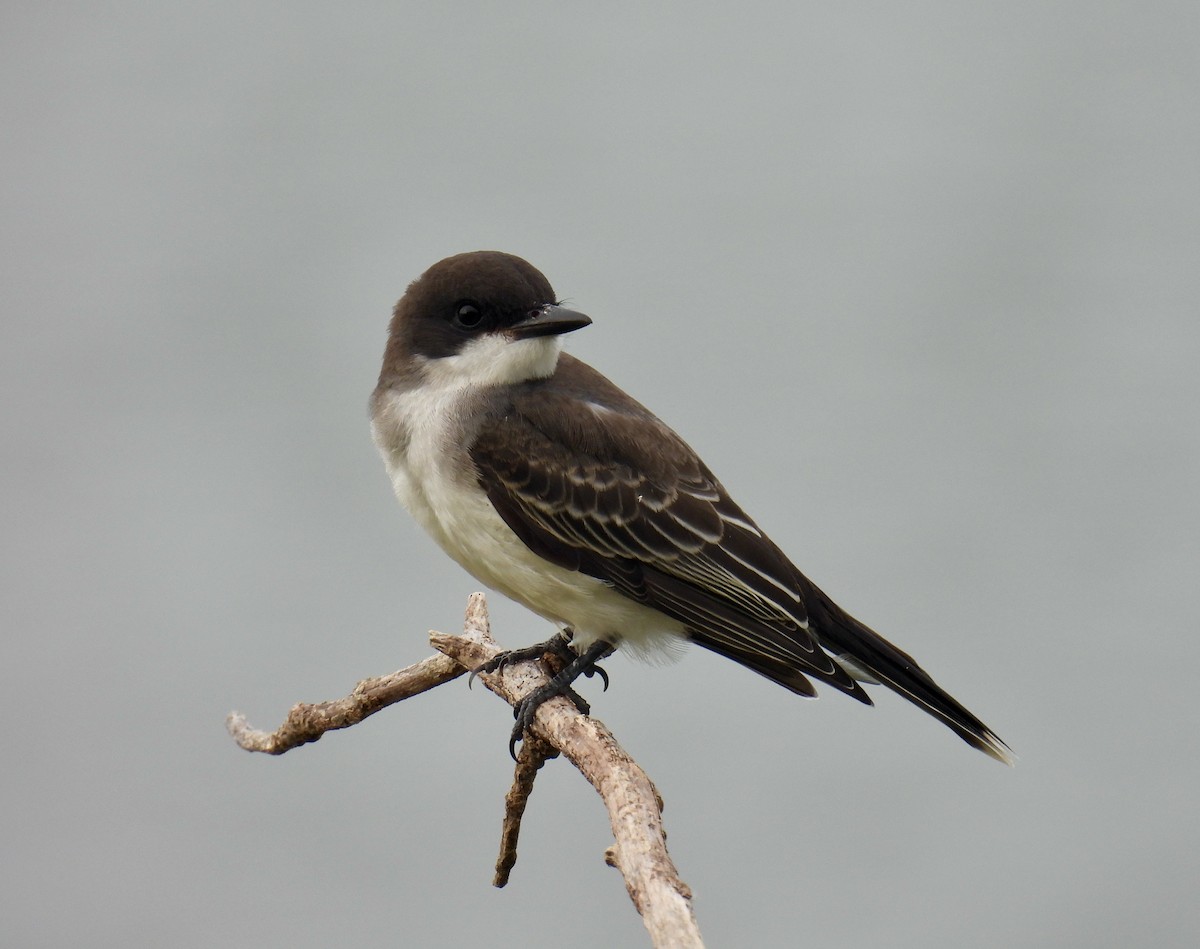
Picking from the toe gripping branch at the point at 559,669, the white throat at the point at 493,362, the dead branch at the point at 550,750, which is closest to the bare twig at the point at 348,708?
the dead branch at the point at 550,750

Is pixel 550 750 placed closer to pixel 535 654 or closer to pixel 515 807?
pixel 515 807

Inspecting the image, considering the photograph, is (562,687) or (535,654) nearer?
(562,687)

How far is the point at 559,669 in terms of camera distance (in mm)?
5477

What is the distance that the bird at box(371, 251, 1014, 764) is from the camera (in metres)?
5.22

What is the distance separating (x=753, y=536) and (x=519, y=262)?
1.36 meters

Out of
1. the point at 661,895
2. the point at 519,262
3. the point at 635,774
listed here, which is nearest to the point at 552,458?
the point at 519,262

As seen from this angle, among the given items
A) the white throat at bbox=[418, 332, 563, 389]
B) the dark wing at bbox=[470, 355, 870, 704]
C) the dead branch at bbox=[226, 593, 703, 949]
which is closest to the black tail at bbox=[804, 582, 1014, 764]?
the dark wing at bbox=[470, 355, 870, 704]

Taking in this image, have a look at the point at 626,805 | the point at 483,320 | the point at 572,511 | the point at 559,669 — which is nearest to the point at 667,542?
the point at 572,511

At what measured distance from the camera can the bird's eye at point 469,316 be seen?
5477 mm

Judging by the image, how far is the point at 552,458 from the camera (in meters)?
5.32

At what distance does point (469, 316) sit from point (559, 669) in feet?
4.54

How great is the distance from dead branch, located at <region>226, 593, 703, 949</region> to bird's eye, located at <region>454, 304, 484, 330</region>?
103cm

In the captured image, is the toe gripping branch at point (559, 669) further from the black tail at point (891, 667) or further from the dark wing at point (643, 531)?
the black tail at point (891, 667)

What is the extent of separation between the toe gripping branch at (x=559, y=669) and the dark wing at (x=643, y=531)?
29 cm
